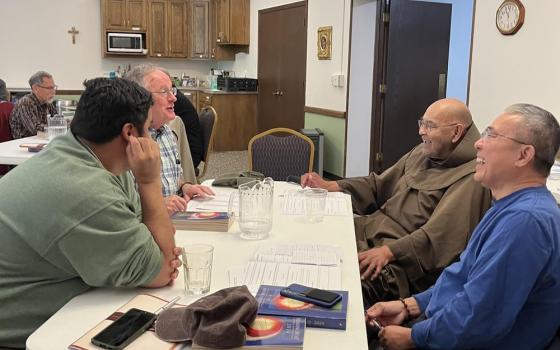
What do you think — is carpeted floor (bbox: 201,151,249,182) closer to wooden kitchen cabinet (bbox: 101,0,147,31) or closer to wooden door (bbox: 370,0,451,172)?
wooden door (bbox: 370,0,451,172)

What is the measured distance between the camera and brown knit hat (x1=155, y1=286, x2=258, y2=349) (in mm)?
1146

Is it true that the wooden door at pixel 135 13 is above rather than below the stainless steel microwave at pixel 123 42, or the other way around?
above

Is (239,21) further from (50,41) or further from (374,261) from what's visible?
(374,261)

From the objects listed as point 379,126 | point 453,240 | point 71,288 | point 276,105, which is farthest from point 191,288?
point 276,105

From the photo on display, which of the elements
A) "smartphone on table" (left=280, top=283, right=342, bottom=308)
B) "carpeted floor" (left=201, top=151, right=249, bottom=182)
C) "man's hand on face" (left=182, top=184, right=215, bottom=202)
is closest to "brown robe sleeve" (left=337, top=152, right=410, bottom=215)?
"man's hand on face" (left=182, top=184, right=215, bottom=202)

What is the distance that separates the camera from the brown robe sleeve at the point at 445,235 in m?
2.30

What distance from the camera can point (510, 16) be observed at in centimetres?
406

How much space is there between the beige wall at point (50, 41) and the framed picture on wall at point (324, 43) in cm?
402

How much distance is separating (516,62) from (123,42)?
6.31m

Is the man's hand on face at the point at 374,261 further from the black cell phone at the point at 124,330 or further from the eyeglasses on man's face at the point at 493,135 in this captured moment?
the black cell phone at the point at 124,330

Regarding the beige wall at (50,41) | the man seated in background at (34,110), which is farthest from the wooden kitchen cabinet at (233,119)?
the man seated in background at (34,110)

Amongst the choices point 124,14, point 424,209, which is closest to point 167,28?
point 124,14

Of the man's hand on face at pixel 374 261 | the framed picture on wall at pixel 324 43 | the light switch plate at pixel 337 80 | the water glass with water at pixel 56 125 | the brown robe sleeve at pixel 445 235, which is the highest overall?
the framed picture on wall at pixel 324 43

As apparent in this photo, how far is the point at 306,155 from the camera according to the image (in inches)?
154
